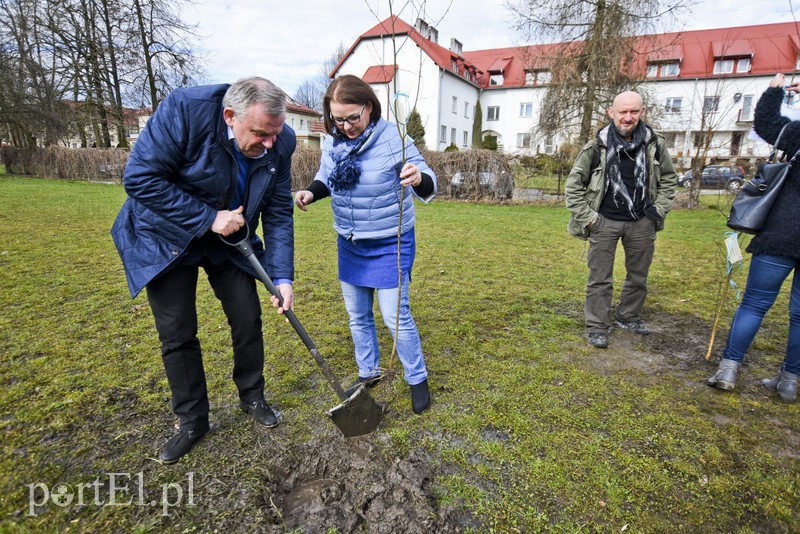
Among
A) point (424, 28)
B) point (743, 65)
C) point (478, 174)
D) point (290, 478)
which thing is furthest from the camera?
point (743, 65)

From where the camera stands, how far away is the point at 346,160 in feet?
8.14

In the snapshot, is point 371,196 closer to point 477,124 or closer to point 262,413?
point 262,413

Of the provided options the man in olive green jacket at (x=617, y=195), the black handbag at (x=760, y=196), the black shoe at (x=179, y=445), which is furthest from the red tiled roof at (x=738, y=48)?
the black shoe at (x=179, y=445)

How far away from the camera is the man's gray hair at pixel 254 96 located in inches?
78.2

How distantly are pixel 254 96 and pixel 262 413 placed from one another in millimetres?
1735

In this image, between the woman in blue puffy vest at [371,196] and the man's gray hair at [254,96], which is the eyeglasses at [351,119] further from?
the man's gray hair at [254,96]

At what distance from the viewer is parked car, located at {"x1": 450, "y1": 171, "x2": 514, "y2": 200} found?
1512cm

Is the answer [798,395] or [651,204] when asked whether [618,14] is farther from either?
[798,395]

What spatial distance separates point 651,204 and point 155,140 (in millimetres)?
3562

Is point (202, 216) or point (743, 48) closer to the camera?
point (202, 216)

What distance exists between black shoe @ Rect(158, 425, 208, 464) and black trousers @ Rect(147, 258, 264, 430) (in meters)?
0.04

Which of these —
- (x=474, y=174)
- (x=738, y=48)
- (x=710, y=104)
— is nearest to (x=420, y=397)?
(x=474, y=174)

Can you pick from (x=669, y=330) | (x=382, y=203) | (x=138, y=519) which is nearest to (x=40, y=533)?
(x=138, y=519)

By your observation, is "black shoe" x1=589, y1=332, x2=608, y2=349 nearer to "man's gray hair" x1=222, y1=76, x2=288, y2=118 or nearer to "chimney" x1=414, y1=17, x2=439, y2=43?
"chimney" x1=414, y1=17, x2=439, y2=43
